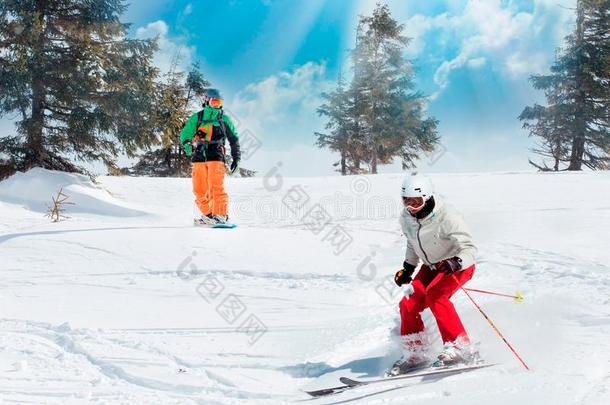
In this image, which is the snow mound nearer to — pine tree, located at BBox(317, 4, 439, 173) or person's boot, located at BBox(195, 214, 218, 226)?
person's boot, located at BBox(195, 214, 218, 226)

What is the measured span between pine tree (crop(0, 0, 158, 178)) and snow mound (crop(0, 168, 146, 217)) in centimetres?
160

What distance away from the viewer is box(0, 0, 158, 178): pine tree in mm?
15680

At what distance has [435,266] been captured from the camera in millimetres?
5000

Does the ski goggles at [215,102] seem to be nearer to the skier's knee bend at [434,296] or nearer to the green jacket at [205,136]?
the green jacket at [205,136]

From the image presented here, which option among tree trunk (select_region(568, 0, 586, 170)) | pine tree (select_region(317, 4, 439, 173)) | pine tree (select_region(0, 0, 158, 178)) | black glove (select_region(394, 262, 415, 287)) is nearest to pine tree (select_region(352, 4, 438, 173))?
pine tree (select_region(317, 4, 439, 173))

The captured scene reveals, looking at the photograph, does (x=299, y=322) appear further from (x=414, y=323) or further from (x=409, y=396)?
(x=409, y=396)

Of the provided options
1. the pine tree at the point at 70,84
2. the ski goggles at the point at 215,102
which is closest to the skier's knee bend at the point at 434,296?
the ski goggles at the point at 215,102

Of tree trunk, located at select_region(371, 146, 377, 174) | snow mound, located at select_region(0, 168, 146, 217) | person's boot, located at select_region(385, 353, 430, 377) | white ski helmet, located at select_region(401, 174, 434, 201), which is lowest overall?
person's boot, located at select_region(385, 353, 430, 377)

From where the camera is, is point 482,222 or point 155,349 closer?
point 155,349

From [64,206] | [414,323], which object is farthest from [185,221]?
[414,323]

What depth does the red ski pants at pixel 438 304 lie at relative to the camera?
4.75m

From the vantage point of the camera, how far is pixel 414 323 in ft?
16.3

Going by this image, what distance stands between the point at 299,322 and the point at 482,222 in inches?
241

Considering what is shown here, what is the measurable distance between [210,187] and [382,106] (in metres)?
23.0
